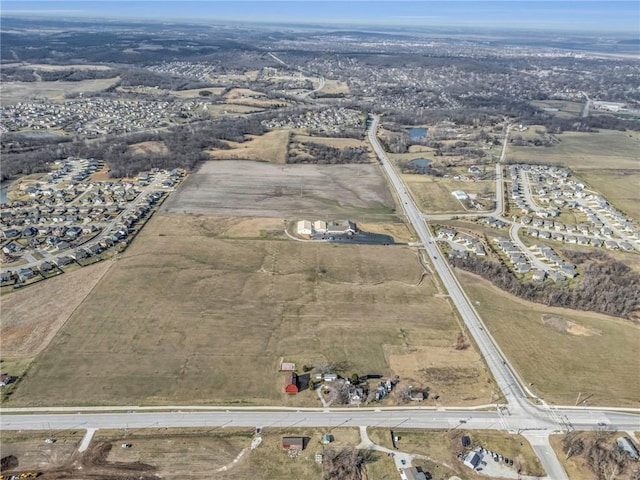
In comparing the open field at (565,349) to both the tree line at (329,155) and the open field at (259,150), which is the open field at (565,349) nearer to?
the tree line at (329,155)

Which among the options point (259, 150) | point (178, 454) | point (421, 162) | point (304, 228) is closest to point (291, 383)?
point (178, 454)

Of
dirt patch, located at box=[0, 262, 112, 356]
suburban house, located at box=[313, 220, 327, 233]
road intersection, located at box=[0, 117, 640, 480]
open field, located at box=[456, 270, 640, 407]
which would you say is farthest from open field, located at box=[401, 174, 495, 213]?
dirt patch, located at box=[0, 262, 112, 356]

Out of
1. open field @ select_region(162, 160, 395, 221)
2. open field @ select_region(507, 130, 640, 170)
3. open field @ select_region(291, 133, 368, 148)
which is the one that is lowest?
open field @ select_region(162, 160, 395, 221)

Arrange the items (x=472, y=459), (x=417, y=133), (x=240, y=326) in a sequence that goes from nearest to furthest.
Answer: (x=472, y=459) < (x=240, y=326) < (x=417, y=133)

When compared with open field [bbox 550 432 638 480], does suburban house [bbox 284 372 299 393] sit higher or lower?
higher

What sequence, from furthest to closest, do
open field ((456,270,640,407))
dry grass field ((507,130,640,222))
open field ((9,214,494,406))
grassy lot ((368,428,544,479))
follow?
dry grass field ((507,130,640,222))
open field ((456,270,640,407))
open field ((9,214,494,406))
grassy lot ((368,428,544,479))

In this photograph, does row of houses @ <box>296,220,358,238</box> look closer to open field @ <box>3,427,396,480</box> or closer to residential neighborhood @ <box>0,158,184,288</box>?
residential neighborhood @ <box>0,158,184,288</box>

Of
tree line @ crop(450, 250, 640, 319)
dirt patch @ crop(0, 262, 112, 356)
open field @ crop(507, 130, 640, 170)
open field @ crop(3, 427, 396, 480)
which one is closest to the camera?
open field @ crop(3, 427, 396, 480)

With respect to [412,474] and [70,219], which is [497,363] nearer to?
[412,474]
